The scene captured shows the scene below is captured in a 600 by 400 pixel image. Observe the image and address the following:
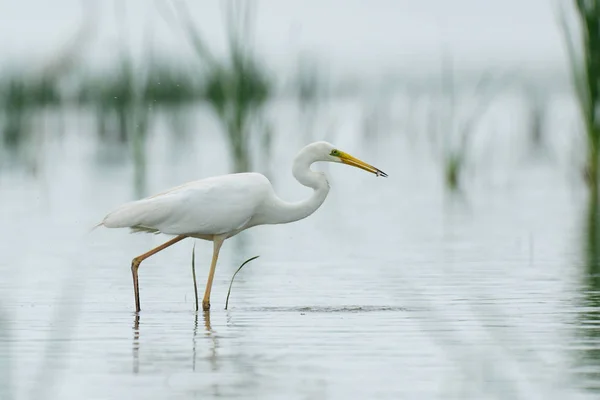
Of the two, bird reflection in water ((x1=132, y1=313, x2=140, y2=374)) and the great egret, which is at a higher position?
the great egret

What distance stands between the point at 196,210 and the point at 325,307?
3.68ft

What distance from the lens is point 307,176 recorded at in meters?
11.3

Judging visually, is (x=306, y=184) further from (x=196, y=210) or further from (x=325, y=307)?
(x=325, y=307)

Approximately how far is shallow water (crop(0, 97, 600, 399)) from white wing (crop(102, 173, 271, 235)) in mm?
508

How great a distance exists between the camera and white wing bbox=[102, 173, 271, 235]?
428 inches

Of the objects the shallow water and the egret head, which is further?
the egret head

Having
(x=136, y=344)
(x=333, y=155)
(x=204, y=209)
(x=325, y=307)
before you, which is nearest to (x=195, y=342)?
(x=136, y=344)

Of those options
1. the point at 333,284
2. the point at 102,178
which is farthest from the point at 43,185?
the point at 333,284

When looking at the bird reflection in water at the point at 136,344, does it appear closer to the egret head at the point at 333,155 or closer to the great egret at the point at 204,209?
the great egret at the point at 204,209

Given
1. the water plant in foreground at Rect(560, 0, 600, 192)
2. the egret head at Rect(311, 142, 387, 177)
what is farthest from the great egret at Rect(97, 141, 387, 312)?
the water plant in foreground at Rect(560, 0, 600, 192)

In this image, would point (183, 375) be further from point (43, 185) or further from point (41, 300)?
point (43, 185)

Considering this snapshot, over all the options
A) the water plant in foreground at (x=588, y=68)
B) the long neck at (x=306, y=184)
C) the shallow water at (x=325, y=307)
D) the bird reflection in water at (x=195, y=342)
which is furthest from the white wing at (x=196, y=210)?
the water plant in foreground at (x=588, y=68)

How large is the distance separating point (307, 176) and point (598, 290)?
2.05 m

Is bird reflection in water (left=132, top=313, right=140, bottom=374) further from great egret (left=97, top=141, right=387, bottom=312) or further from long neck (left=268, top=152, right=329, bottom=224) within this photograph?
long neck (left=268, top=152, right=329, bottom=224)
